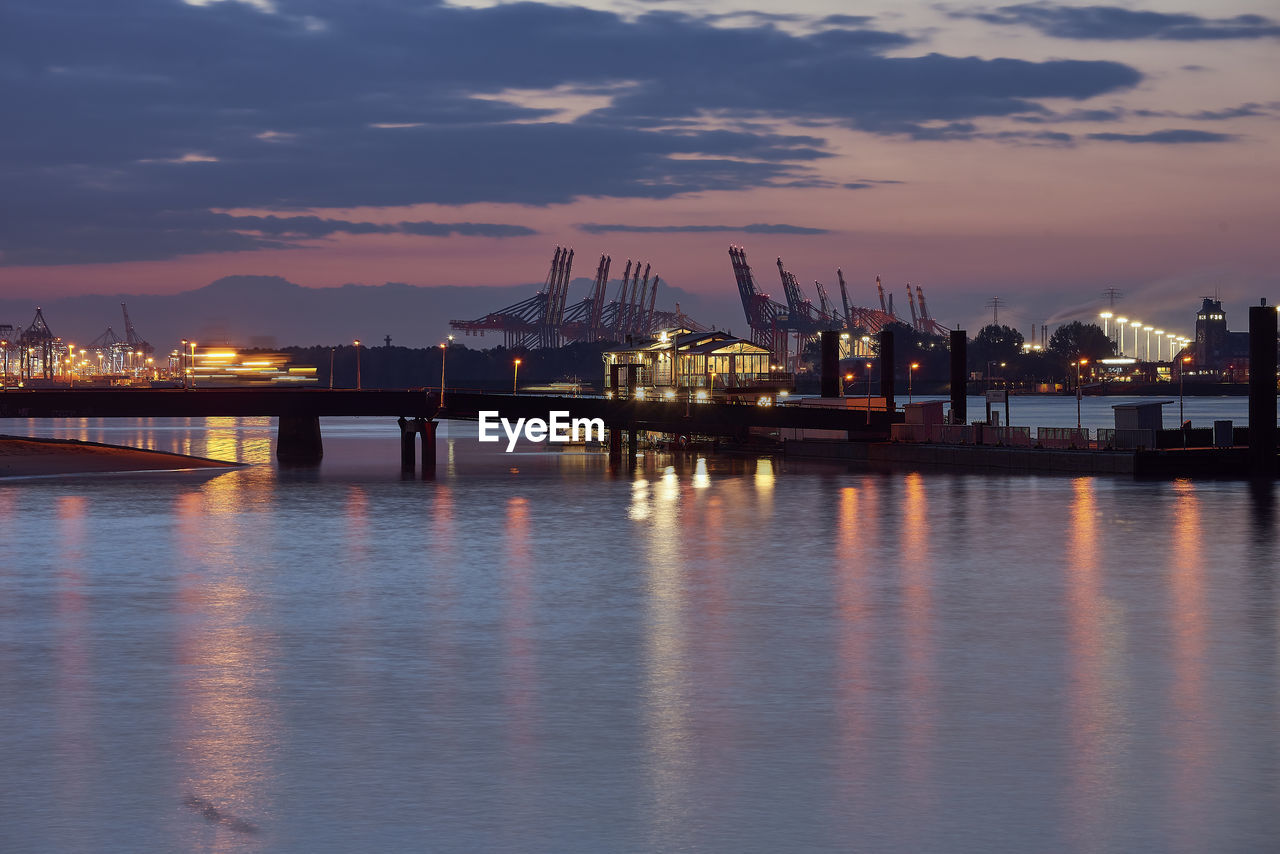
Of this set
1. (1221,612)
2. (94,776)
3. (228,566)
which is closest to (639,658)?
(94,776)

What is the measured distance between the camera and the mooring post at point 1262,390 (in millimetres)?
64875

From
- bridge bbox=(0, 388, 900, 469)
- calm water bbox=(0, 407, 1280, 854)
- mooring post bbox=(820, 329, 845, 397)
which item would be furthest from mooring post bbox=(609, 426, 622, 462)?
calm water bbox=(0, 407, 1280, 854)

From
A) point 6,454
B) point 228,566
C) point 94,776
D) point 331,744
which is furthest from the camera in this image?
point 6,454

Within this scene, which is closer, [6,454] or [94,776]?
[94,776]

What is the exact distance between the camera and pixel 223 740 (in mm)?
16406

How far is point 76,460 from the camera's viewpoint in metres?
90.2

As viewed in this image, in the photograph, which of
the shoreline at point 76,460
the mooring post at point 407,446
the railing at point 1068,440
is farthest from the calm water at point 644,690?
the mooring post at point 407,446

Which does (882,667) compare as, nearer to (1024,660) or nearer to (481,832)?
(1024,660)

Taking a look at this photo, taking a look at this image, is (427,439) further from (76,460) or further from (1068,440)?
(1068,440)

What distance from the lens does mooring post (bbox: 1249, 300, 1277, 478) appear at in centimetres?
6488

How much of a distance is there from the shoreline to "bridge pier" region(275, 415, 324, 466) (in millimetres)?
3283

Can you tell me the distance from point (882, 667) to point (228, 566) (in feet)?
66.6

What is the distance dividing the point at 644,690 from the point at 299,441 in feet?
282

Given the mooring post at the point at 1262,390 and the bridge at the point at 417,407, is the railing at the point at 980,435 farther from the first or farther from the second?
the mooring post at the point at 1262,390
